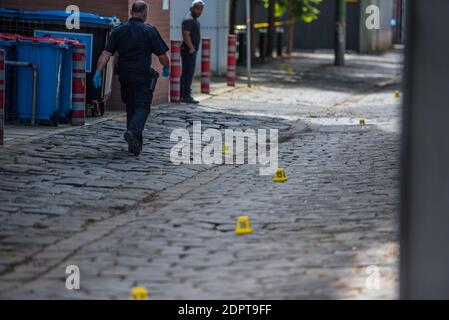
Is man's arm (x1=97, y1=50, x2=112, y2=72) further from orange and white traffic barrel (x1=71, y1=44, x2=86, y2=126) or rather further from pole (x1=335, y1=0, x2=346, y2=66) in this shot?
pole (x1=335, y1=0, x2=346, y2=66)

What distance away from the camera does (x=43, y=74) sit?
16.4 meters

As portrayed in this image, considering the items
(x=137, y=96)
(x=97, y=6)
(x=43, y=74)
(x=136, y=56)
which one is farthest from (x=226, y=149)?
(x=97, y=6)

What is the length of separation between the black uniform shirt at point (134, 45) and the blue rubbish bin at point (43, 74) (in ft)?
5.96

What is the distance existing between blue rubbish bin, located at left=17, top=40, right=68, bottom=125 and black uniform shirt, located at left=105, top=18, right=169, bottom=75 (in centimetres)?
182

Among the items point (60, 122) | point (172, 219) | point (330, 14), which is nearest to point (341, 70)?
point (330, 14)

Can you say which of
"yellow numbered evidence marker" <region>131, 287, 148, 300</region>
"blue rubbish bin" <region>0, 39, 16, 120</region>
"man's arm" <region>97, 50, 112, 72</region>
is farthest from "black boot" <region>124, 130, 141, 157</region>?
"yellow numbered evidence marker" <region>131, 287, 148, 300</region>

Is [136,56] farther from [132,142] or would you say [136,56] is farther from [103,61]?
[132,142]

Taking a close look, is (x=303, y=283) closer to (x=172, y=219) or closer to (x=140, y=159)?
(x=172, y=219)

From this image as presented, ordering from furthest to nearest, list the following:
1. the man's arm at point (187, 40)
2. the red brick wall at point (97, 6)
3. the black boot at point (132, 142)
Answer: the man's arm at point (187, 40), the red brick wall at point (97, 6), the black boot at point (132, 142)

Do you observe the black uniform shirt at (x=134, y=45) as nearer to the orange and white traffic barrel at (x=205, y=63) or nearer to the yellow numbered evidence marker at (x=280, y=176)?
the yellow numbered evidence marker at (x=280, y=176)

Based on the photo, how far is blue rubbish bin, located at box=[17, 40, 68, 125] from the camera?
16312 millimetres

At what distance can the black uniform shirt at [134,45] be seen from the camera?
14602 mm

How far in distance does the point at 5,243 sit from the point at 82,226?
978mm

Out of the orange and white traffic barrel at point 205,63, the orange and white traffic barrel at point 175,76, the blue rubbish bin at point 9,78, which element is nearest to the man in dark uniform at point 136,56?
the blue rubbish bin at point 9,78
